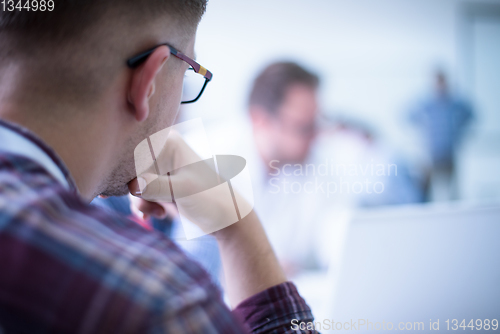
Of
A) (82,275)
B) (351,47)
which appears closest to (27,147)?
(82,275)

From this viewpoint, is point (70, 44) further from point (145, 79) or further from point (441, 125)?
point (441, 125)

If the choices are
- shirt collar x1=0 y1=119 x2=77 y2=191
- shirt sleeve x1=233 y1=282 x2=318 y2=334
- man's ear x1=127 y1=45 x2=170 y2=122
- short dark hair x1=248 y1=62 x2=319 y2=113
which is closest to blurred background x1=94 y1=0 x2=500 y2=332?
short dark hair x1=248 y1=62 x2=319 y2=113

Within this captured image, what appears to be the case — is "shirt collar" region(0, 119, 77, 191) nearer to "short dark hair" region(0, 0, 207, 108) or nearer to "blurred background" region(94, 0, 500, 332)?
"short dark hair" region(0, 0, 207, 108)

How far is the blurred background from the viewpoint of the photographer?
70 centimetres

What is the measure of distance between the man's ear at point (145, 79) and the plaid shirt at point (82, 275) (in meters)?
0.20

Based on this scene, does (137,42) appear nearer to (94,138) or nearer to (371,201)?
(94,138)

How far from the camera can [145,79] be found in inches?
18.4

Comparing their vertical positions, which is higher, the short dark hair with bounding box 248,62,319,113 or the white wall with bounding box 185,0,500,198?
the white wall with bounding box 185,0,500,198

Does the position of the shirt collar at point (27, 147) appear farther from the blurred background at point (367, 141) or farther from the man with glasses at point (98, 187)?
the blurred background at point (367, 141)

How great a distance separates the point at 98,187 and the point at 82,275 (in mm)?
291

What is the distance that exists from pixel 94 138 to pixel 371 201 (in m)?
2.44

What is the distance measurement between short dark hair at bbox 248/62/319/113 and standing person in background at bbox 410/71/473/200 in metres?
2.54

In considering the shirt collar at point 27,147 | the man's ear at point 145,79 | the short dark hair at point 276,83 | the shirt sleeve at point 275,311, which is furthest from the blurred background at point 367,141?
the shirt collar at point 27,147

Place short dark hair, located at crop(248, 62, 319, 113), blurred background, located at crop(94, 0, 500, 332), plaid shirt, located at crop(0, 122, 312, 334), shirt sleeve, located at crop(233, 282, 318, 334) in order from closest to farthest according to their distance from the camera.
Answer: plaid shirt, located at crop(0, 122, 312, 334), shirt sleeve, located at crop(233, 282, 318, 334), blurred background, located at crop(94, 0, 500, 332), short dark hair, located at crop(248, 62, 319, 113)
